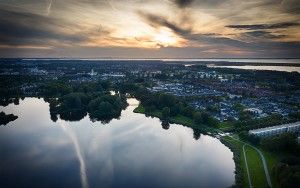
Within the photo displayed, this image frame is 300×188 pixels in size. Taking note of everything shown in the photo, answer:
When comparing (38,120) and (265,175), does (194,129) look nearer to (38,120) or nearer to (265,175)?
(265,175)

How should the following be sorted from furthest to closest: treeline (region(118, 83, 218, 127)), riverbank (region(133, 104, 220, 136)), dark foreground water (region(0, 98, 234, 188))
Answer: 1. treeline (region(118, 83, 218, 127))
2. riverbank (region(133, 104, 220, 136))
3. dark foreground water (region(0, 98, 234, 188))

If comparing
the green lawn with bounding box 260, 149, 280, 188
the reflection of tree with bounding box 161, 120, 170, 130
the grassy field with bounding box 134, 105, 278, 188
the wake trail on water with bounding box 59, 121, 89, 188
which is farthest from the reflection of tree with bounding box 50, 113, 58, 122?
the green lawn with bounding box 260, 149, 280, 188

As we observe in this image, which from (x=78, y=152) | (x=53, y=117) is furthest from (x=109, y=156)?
(x=53, y=117)

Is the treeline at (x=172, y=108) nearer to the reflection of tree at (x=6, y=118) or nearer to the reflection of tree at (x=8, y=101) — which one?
the reflection of tree at (x=6, y=118)

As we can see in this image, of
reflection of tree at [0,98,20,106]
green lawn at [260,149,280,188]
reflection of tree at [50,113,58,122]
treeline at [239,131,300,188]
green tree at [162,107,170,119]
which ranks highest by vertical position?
treeline at [239,131,300,188]

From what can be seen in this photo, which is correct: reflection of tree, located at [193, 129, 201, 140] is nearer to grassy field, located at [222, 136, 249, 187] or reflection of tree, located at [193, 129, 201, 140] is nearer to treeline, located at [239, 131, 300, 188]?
grassy field, located at [222, 136, 249, 187]

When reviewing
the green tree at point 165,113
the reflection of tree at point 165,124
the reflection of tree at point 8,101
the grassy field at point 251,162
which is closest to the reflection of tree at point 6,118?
the reflection of tree at point 8,101
